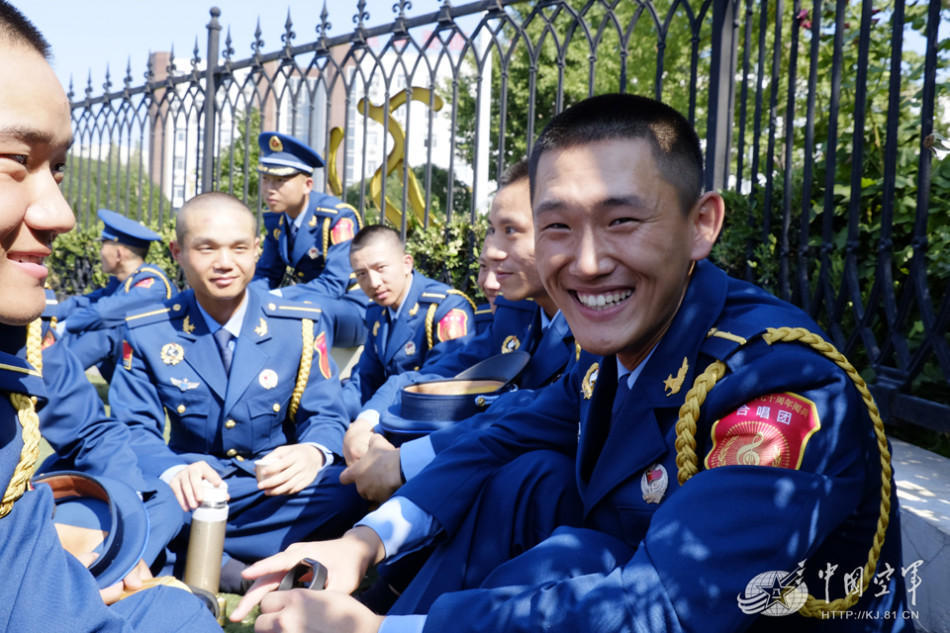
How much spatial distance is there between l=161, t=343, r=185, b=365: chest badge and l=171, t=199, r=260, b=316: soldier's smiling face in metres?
0.22

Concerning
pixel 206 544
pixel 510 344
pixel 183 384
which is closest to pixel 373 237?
pixel 510 344

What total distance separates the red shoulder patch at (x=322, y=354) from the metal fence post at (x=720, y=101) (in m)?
2.12

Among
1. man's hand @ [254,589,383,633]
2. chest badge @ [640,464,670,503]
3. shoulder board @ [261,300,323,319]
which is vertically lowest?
man's hand @ [254,589,383,633]

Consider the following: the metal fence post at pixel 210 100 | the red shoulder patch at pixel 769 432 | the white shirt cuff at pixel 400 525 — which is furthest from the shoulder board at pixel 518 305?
the metal fence post at pixel 210 100

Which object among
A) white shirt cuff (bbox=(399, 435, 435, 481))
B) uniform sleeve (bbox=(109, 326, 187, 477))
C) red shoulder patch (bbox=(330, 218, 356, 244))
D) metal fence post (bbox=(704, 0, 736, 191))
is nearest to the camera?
white shirt cuff (bbox=(399, 435, 435, 481))

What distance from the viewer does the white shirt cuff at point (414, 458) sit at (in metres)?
2.39

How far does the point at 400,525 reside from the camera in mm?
1955

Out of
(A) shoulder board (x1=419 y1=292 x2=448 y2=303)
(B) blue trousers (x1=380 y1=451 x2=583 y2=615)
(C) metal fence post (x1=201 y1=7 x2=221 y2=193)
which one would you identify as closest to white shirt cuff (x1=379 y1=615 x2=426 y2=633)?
(B) blue trousers (x1=380 y1=451 x2=583 y2=615)

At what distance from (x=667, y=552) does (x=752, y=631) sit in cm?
35

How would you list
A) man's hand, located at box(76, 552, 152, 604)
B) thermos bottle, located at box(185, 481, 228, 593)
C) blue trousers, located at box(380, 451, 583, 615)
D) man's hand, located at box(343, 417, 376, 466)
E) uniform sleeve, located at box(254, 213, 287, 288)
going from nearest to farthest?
blue trousers, located at box(380, 451, 583, 615)
man's hand, located at box(76, 552, 152, 604)
thermos bottle, located at box(185, 481, 228, 593)
man's hand, located at box(343, 417, 376, 466)
uniform sleeve, located at box(254, 213, 287, 288)

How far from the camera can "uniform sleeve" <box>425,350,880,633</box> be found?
1.24 metres

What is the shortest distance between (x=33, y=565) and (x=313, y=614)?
47 centimetres

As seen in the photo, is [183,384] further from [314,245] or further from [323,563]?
[314,245]

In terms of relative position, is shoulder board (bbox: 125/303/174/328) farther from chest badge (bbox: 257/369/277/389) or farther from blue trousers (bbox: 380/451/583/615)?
blue trousers (bbox: 380/451/583/615)
